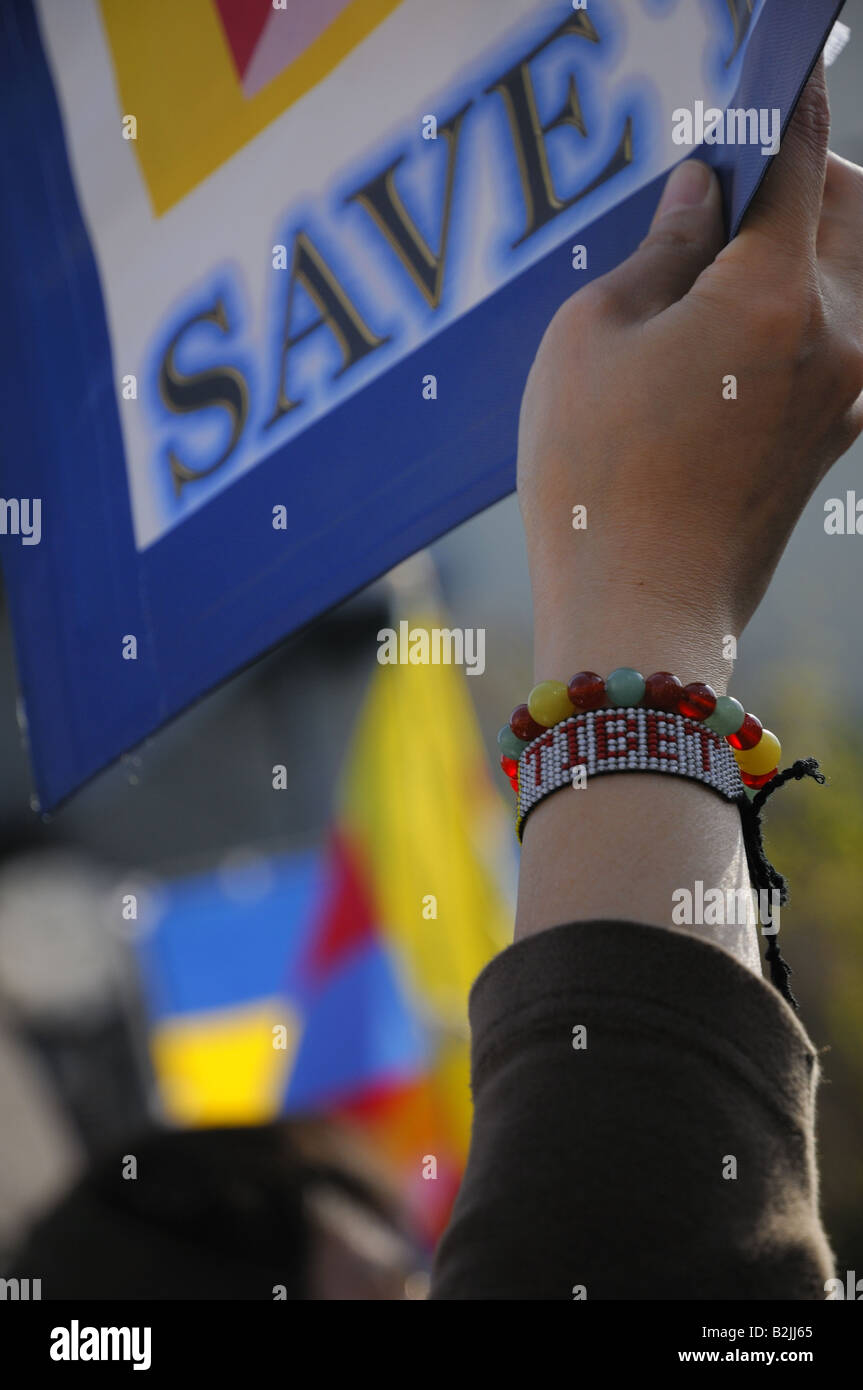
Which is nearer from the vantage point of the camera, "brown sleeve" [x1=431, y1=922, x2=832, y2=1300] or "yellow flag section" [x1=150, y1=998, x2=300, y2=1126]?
"brown sleeve" [x1=431, y1=922, x2=832, y2=1300]

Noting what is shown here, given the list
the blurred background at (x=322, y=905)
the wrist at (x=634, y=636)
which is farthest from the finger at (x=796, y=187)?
the blurred background at (x=322, y=905)

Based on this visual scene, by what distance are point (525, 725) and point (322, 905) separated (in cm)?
352

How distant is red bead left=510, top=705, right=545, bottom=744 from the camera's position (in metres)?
0.82

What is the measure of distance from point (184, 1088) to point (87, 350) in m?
3.16

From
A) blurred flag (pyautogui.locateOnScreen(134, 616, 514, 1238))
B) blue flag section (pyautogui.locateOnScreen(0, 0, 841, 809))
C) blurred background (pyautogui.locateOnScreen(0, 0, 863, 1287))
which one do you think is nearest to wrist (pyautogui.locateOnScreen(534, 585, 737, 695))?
blue flag section (pyautogui.locateOnScreen(0, 0, 841, 809))

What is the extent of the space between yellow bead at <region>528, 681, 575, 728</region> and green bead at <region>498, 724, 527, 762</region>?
0.06 metres

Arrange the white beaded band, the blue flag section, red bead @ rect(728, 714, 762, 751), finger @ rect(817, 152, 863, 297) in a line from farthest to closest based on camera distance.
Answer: the blue flag section < finger @ rect(817, 152, 863, 297) < red bead @ rect(728, 714, 762, 751) < the white beaded band

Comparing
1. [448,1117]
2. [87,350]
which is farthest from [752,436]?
[448,1117]

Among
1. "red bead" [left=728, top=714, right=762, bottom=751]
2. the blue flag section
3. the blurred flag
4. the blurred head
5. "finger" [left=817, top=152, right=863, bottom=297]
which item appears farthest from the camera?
the blurred flag

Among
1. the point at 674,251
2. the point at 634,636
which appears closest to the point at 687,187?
the point at 674,251

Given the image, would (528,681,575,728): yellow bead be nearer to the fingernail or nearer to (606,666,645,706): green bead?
(606,666,645,706): green bead

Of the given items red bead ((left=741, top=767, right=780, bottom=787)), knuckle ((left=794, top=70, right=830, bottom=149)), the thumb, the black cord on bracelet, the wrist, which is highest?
knuckle ((left=794, top=70, right=830, bottom=149))

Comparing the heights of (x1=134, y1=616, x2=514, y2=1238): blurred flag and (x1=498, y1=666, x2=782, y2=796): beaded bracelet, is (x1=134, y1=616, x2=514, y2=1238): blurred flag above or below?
above

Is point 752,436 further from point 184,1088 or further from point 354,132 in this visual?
point 184,1088
